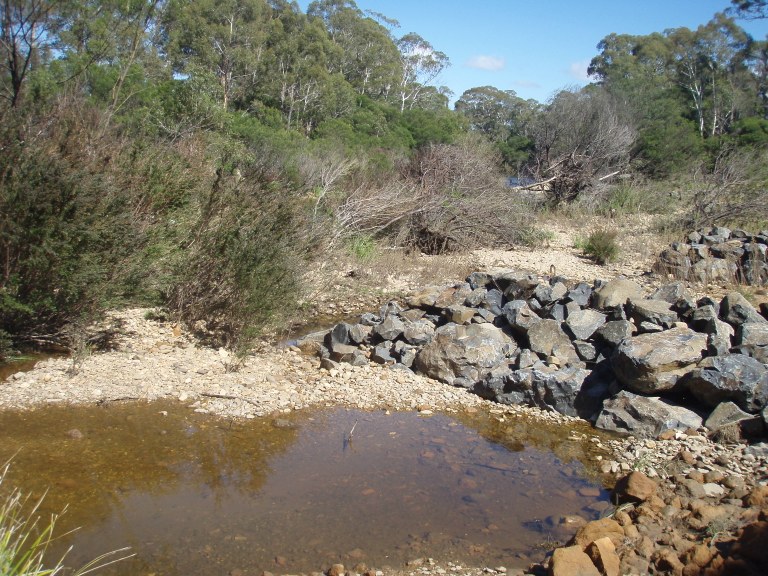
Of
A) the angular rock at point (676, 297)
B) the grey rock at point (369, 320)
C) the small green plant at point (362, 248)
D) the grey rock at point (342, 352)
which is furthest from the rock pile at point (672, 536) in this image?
the small green plant at point (362, 248)

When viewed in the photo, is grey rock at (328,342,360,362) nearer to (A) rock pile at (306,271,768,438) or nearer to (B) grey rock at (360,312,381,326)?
(A) rock pile at (306,271,768,438)

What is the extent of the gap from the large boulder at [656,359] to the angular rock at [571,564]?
3.32 metres

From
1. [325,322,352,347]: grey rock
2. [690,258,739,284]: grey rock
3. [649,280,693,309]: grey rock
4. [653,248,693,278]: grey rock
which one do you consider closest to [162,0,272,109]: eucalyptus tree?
[653,248,693,278]: grey rock

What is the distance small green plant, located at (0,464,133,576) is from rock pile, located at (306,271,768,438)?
4160mm

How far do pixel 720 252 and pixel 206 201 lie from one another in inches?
369

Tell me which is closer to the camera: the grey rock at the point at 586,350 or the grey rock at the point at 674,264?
the grey rock at the point at 586,350

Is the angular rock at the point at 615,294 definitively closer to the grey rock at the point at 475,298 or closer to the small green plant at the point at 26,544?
the grey rock at the point at 475,298

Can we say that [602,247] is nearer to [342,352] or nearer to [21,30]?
[342,352]

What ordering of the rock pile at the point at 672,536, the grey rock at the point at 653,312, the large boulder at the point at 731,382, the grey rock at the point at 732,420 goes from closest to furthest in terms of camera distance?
the rock pile at the point at 672,536, the grey rock at the point at 732,420, the large boulder at the point at 731,382, the grey rock at the point at 653,312

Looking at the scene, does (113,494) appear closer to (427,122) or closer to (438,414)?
(438,414)

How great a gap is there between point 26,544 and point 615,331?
6.45 m

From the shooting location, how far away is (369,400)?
7.37 m

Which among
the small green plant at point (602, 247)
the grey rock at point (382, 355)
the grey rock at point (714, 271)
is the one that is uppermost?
the small green plant at point (602, 247)

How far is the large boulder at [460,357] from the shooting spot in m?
8.11
